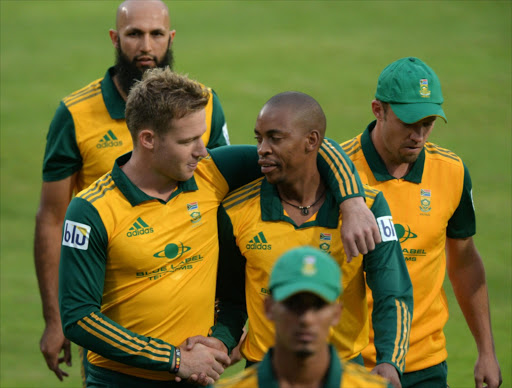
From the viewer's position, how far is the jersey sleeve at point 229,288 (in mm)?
4223

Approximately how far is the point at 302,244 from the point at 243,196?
0.35m

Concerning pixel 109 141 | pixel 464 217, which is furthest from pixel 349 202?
pixel 109 141

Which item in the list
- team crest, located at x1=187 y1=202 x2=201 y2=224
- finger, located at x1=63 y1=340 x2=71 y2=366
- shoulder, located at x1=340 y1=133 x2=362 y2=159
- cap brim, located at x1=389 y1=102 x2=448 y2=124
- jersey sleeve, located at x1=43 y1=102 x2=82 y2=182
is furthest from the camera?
finger, located at x1=63 y1=340 x2=71 y2=366

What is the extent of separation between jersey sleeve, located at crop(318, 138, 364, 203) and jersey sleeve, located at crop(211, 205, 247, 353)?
470 mm

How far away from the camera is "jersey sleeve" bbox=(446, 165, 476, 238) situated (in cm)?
475

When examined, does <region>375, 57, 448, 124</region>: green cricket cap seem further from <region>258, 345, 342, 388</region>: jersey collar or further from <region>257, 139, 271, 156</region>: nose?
<region>258, 345, 342, 388</region>: jersey collar

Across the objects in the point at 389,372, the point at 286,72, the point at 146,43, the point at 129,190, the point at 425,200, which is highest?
the point at 286,72

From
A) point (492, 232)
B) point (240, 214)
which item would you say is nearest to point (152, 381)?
point (240, 214)

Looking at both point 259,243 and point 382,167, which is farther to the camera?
point 382,167

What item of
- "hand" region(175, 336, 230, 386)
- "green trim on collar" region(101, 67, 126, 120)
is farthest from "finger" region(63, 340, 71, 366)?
"hand" region(175, 336, 230, 386)

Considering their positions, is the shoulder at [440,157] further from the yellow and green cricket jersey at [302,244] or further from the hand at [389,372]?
the hand at [389,372]

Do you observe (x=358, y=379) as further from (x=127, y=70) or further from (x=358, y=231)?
(x=127, y=70)

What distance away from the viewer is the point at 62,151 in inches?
212

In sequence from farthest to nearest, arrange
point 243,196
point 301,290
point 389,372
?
point 243,196 → point 389,372 → point 301,290
